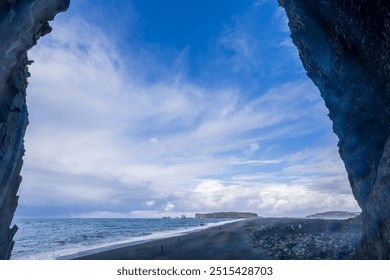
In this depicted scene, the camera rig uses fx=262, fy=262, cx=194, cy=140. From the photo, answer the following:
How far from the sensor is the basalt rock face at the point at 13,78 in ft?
44.5

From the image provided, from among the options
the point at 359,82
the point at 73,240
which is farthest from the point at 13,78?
Result: the point at 73,240

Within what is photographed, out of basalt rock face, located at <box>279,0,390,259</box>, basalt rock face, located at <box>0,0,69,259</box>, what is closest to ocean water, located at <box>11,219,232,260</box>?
basalt rock face, located at <box>0,0,69,259</box>

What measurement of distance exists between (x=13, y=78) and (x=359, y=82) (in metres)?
21.0

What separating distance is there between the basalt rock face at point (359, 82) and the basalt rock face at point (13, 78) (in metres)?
16.5

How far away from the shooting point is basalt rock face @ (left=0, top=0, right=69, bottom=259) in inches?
534

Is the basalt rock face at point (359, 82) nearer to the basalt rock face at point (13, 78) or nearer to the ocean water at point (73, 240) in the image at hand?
the basalt rock face at point (13, 78)

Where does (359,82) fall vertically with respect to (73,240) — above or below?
above

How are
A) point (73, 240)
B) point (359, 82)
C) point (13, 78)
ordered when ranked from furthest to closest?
point (73, 240), point (13, 78), point (359, 82)

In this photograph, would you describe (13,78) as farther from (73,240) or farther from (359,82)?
(73,240)

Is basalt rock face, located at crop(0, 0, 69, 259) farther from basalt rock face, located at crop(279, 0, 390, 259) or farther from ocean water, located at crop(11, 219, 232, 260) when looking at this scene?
basalt rock face, located at crop(279, 0, 390, 259)

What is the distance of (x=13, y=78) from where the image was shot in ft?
52.7

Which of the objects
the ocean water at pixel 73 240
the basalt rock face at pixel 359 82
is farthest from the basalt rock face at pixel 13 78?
the basalt rock face at pixel 359 82

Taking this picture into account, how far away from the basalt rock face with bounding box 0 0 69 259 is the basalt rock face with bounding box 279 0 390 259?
648 inches
